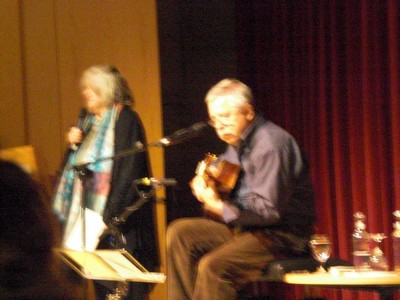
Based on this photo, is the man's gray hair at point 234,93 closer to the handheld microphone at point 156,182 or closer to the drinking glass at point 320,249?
the handheld microphone at point 156,182

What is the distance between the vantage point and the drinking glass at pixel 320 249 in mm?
2583

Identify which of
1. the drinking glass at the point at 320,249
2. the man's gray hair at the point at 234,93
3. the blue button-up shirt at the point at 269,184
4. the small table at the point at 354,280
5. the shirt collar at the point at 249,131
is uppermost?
the man's gray hair at the point at 234,93

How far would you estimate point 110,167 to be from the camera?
119 inches

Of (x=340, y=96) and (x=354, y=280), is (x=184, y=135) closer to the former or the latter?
(x=354, y=280)

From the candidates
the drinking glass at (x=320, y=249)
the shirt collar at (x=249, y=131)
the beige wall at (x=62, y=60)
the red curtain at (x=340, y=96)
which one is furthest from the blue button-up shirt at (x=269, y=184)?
the beige wall at (x=62, y=60)

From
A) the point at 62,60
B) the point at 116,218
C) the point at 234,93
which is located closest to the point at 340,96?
the point at 234,93

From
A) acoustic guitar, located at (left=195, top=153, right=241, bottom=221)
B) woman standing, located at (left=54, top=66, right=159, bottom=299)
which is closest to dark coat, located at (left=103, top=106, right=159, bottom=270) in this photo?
woman standing, located at (left=54, top=66, right=159, bottom=299)

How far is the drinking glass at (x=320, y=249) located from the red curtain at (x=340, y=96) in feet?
2.62

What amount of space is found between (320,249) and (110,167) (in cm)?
97

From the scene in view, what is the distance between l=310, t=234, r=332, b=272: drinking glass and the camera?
258 cm

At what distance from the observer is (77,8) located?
3.87 meters

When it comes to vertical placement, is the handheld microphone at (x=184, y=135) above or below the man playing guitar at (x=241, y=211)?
above

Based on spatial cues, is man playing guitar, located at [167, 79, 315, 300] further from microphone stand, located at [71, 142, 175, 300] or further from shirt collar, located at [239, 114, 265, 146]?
microphone stand, located at [71, 142, 175, 300]

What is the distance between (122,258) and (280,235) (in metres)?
0.62
